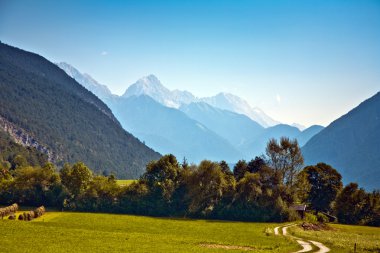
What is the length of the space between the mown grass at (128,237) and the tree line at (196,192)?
20128mm

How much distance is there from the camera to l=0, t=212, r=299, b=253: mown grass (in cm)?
5344

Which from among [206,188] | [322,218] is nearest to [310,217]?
[322,218]

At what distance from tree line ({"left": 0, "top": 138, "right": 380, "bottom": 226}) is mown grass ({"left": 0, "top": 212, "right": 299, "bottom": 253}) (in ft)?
66.0

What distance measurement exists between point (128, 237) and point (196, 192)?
167 feet

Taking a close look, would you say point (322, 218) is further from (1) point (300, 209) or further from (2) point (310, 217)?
(1) point (300, 209)

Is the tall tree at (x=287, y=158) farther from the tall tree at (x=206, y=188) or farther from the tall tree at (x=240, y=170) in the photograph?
the tall tree at (x=206, y=188)

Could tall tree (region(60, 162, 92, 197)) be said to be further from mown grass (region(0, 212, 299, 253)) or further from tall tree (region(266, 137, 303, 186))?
tall tree (region(266, 137, 303, 186))

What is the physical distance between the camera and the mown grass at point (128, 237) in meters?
53.4

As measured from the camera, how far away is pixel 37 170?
399 feet

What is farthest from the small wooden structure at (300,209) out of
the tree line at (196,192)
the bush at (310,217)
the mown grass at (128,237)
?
the mown grass at (128,237)

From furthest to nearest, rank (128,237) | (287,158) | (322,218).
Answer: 1. (287,158)
2. (322,218)
3. (128,237)

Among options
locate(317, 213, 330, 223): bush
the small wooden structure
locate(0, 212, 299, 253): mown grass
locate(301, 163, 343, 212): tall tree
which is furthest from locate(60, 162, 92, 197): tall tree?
locate(301, 163, 343, 212): tall tree

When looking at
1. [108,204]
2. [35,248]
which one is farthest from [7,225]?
[108,204]

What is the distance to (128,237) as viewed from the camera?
6397cm
